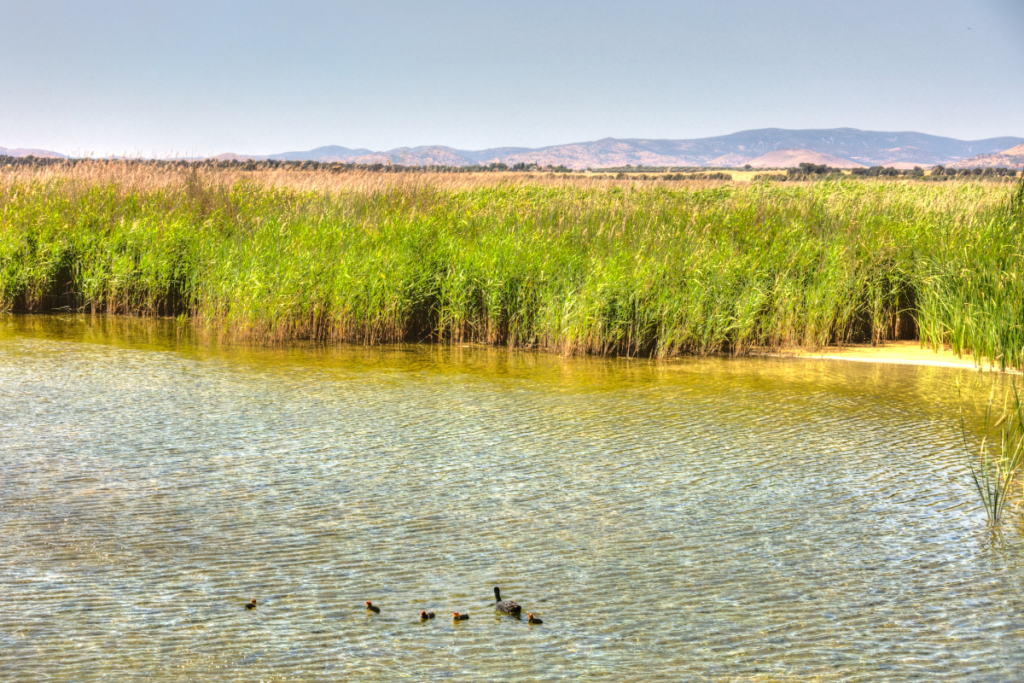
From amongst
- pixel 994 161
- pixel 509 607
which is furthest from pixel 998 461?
pixel 994 161

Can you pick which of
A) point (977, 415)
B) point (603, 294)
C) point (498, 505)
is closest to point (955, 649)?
point (498, 505)

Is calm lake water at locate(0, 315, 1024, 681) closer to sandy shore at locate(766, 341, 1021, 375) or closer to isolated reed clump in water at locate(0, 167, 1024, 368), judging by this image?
sandy shore at locate(766, 341, 1021, 375)

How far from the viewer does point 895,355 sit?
10070 millimetres

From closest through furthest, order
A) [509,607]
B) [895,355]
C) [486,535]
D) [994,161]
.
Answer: [509,607] → [486,535] → [895,355] → [994,161]

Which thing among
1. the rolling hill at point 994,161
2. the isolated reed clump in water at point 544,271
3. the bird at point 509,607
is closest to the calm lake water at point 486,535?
the bird at point 509,607

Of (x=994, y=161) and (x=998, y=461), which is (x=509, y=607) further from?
(x=994, y=161)

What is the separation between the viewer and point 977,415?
274 inches

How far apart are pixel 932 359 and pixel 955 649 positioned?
24.1 feet

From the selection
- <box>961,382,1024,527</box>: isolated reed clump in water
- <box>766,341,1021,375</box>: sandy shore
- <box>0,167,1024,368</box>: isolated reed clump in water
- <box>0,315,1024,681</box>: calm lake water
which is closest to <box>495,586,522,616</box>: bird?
<box>0,315,1024,681</box>: calm lake water

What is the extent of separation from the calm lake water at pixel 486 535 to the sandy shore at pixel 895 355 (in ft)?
7.07

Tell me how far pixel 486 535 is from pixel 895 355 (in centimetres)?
751

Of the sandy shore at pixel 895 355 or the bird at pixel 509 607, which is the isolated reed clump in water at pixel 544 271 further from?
the bird at pixel 509 607

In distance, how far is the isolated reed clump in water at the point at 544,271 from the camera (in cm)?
980

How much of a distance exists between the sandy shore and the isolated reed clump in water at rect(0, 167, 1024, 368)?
0.19m
